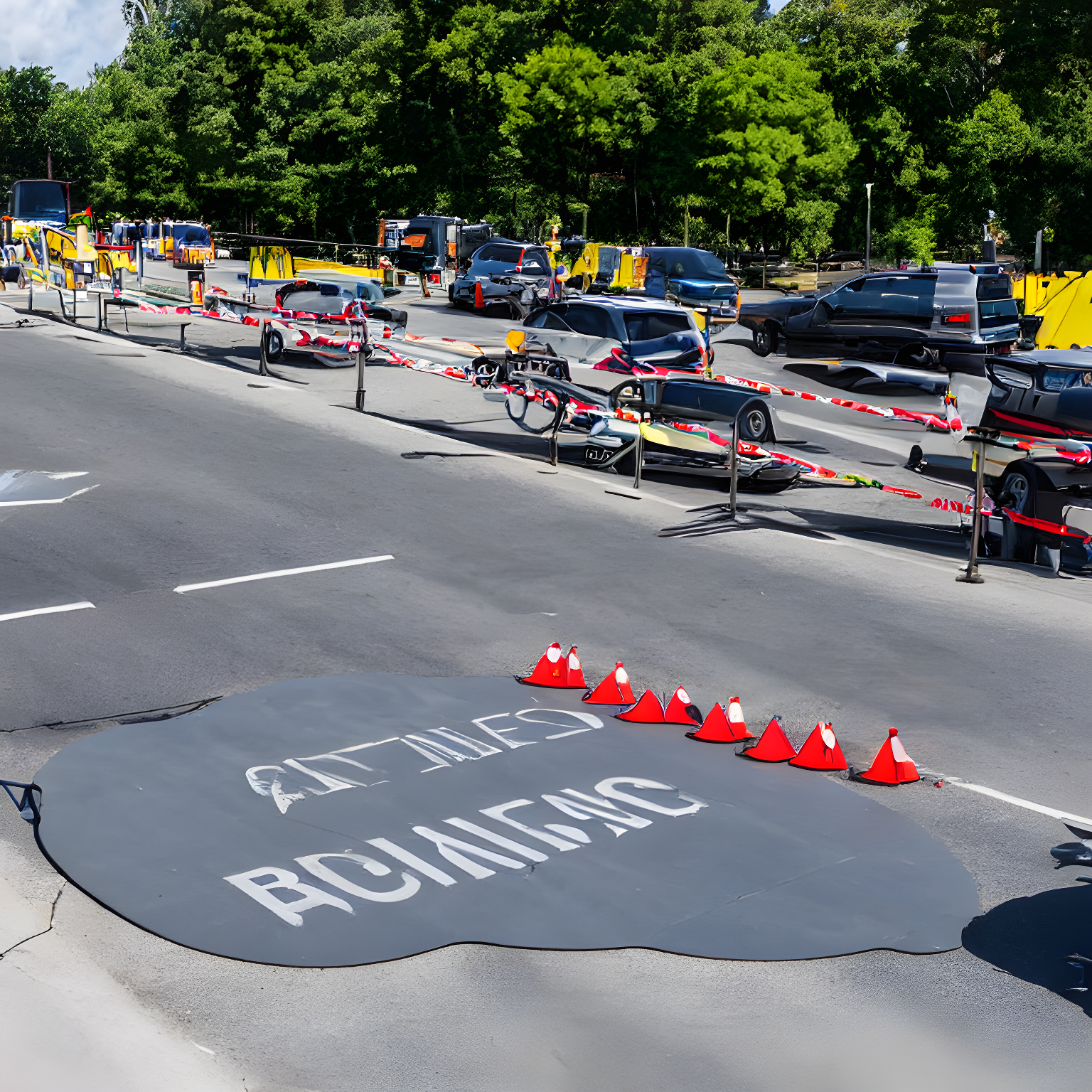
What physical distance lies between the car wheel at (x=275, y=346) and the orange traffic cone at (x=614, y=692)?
670 inches

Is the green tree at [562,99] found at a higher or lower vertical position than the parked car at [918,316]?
higher

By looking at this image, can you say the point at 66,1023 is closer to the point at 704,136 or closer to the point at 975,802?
the point at 975,802

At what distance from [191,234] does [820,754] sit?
52.9 m

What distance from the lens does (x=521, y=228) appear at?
2450 inches

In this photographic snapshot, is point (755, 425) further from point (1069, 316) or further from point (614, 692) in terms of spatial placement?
point (1069, 316)

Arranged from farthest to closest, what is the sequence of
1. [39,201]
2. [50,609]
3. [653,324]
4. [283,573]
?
[39,201] < [653,324] < [283,573] < [50,609]

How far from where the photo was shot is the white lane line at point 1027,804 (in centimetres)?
696

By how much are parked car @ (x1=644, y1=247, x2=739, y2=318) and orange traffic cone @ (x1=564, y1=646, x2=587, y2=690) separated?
86.8 feet

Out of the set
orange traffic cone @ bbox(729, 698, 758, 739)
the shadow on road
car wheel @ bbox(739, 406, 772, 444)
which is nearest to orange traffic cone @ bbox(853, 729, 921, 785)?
orange traffic cone @ bbox(729, 698, 758, 739)

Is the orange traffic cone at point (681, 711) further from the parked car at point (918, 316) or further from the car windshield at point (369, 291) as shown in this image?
the car windshield at point (369, 291)

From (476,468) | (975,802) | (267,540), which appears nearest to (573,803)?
(975,802)

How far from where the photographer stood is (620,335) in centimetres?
2053

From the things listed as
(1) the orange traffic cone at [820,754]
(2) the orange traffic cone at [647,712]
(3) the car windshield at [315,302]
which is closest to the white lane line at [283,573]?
(2) the orange traffic cone at [647,712]

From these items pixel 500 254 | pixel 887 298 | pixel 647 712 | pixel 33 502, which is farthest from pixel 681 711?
pixel 500 254
